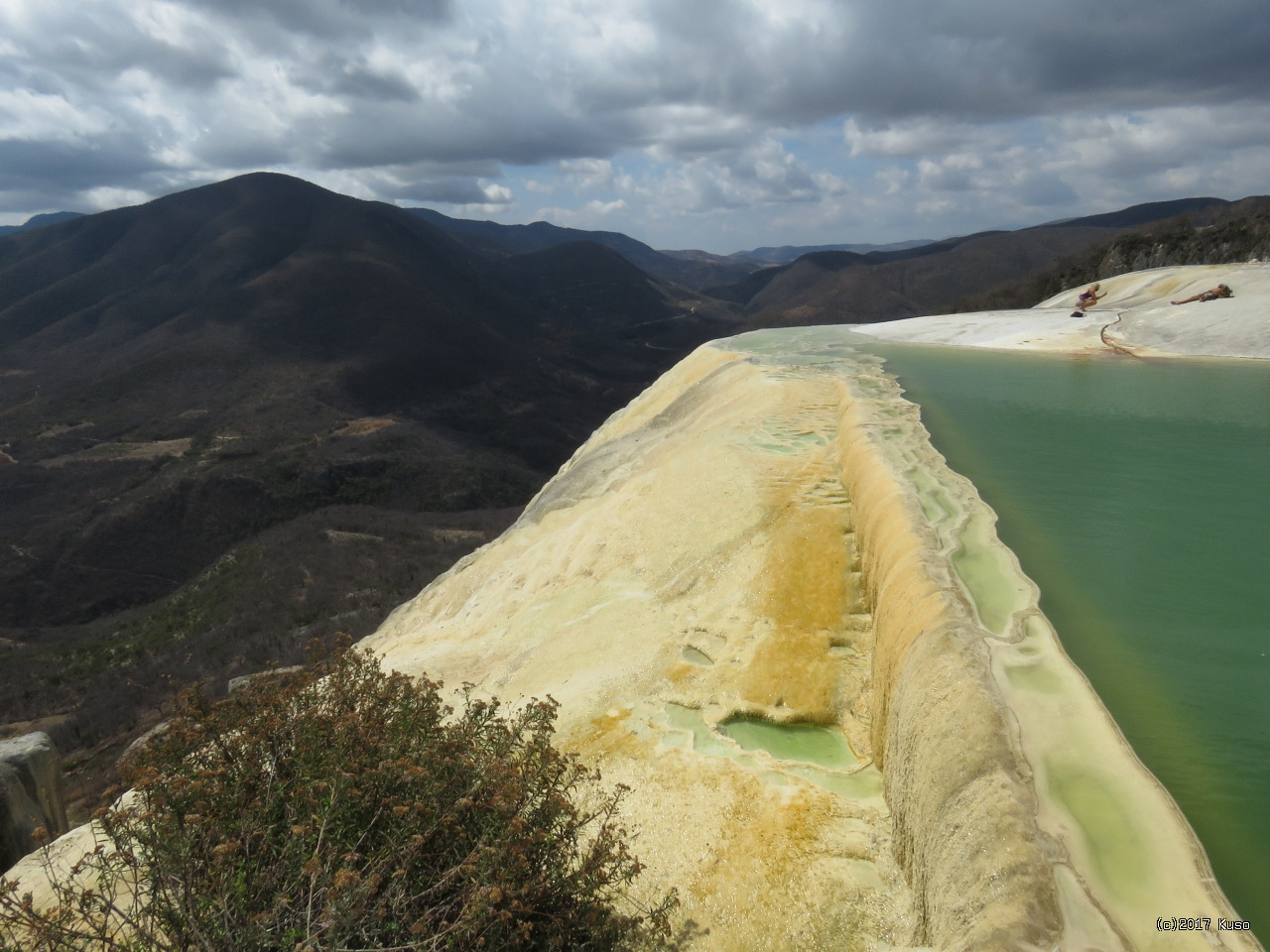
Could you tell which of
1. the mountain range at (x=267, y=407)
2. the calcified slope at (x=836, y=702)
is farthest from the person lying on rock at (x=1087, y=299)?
the mountain range at (x=267, y=407)

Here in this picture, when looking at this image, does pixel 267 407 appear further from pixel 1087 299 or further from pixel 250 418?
pixel 1087 299

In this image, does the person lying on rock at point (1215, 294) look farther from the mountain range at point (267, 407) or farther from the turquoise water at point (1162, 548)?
the mountain range at point (267, 407)

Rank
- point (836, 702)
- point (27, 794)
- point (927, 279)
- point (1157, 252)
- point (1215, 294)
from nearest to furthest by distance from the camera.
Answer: point (836, 702)
point (27, 794)
point (1215, 294)
point (1157, 252)
point (927, 279)

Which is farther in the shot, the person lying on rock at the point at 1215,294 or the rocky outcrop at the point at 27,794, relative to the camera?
the person lying on rock at the point at 1215,294

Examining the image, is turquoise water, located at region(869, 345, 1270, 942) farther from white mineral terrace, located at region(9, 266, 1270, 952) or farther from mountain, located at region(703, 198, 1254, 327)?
mountain, located at region(703, 198, 1254, 327)

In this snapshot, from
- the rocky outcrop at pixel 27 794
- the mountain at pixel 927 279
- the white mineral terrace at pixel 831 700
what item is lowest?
the rocky outcrop at pixel 27 794

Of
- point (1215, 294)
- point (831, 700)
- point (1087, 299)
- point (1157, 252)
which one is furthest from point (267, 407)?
point (831, 700)

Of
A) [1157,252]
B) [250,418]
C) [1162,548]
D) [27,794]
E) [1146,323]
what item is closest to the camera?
[1162,548]

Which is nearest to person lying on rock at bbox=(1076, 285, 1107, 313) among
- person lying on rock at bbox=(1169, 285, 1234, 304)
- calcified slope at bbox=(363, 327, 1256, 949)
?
person lying on rock at bbox=(1169, 285, 1234, 304)
